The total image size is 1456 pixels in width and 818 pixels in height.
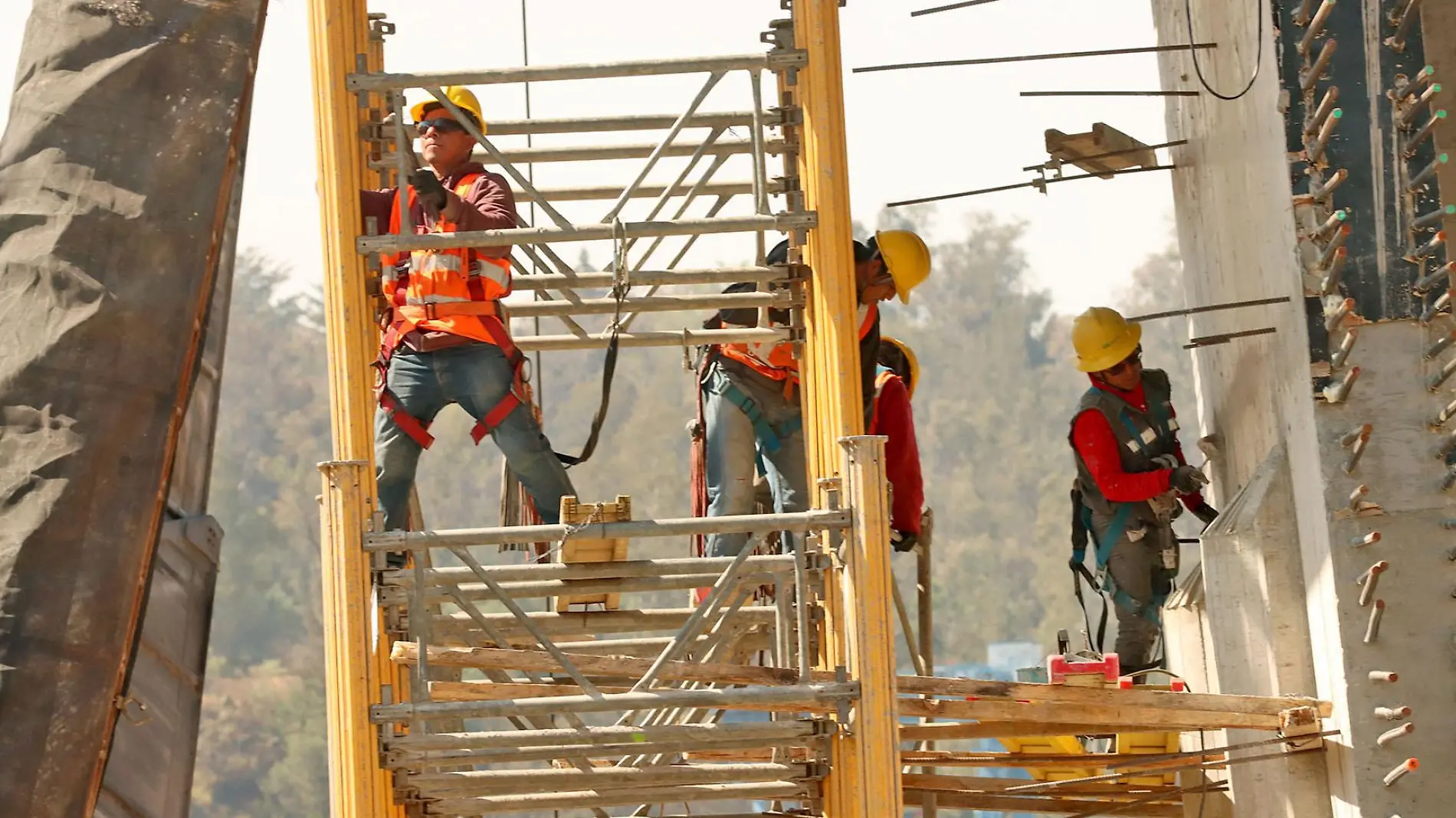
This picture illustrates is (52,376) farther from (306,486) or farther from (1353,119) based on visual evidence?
(306,486)

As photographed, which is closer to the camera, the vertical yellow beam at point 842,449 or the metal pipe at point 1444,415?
the vertical yellow beam at point 842,449

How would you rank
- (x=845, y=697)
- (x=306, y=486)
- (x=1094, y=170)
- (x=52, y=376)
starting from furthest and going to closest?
(x=306, y=486)
(x=1094, y=170)
(x=52, y=376)
(x=845, y=697)

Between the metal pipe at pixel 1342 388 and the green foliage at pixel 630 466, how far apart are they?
6246 centimetres

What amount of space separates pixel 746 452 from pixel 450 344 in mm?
2409

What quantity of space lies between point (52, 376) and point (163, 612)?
313 centimetres

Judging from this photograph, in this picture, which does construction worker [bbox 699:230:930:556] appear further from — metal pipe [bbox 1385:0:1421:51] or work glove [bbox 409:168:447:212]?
metal pipe [bbox 1385:0:1421:51]

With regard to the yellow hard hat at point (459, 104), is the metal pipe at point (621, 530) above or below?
below

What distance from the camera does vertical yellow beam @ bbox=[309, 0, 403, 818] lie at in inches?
355

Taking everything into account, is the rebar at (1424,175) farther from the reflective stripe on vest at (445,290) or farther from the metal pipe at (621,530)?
the reflective stripe on vest at (445,290)

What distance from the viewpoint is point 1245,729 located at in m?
10.7

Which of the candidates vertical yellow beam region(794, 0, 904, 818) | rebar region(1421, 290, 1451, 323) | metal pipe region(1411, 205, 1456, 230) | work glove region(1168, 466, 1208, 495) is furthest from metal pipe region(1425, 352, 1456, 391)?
vertical yellow beam region(794, 0, 904, 818)

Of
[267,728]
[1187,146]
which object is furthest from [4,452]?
[267,728]

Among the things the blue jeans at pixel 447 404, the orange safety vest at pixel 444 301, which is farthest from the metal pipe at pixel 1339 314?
the orange safety vest at pixel 444 301

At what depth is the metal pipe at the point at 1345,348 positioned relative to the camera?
973 cm
